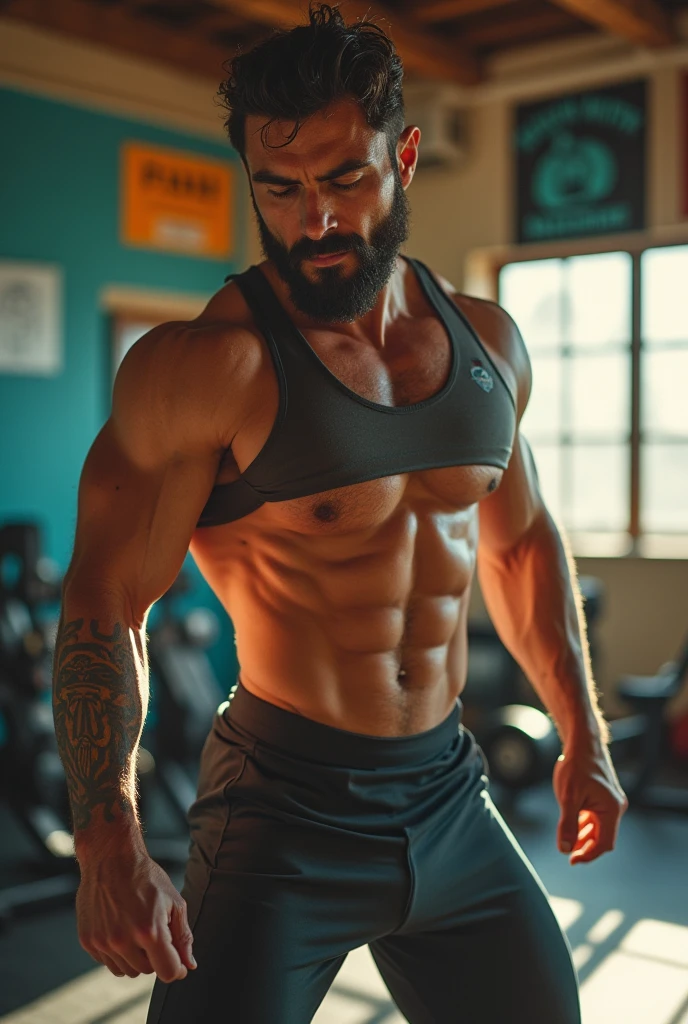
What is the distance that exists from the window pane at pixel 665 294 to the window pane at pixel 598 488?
54 cm

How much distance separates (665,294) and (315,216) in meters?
3.88

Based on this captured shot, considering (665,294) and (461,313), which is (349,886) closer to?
(461,313)

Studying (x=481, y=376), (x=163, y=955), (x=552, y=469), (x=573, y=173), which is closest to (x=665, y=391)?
(x=552, y=469)

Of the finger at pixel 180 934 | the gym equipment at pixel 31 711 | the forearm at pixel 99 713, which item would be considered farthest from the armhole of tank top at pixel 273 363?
the gym equipment at pixel 31 711

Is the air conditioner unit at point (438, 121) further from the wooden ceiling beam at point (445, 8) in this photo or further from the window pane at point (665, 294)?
the window pane at point (665, 294)

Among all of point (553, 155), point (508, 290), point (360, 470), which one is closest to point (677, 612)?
point (508, 290)

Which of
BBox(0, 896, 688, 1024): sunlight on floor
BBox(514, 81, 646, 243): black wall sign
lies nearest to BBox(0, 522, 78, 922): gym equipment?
BBox(0, 896, 688, 1024): sunlight on floor

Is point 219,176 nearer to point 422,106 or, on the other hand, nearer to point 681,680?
point 422,106

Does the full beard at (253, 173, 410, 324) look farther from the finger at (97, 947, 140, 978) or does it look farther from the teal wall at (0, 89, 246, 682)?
the teal wall at (0, 89, 246, 682)

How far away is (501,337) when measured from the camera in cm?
157

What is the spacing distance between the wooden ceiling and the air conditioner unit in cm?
10

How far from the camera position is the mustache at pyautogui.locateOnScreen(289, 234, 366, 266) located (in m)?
1.31

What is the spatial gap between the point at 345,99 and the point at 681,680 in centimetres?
314

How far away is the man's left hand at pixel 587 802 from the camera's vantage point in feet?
4.78
